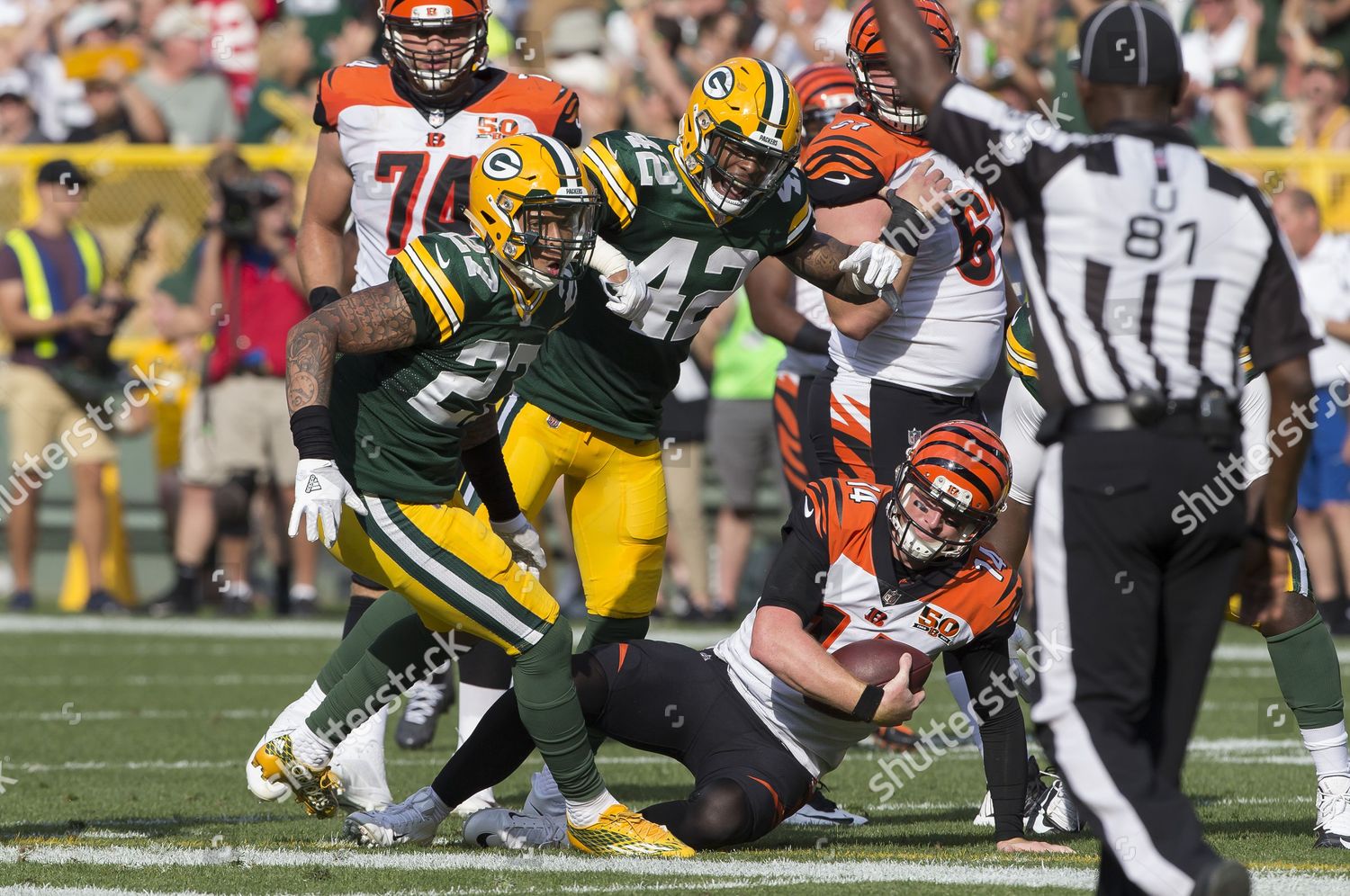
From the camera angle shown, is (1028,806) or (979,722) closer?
(979,722)

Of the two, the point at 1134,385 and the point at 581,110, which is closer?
the point at 1134,385

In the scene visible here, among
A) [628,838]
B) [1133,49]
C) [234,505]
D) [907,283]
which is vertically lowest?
[234,505]

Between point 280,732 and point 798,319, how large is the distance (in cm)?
256

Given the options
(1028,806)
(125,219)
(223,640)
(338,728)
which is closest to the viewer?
(338,728)

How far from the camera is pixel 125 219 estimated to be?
1475 centimetres

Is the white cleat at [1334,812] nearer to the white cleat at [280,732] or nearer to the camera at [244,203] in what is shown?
the white cleat at [280,732]

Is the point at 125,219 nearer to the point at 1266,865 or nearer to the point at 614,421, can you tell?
the point at 614,421

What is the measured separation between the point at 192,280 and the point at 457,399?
30.5 feet

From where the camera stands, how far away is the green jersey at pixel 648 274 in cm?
548

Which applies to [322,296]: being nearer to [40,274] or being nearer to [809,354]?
[809,354]

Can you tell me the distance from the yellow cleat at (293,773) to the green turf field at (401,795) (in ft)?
0.39

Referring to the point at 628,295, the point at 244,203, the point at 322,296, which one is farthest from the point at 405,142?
the point at 244,203

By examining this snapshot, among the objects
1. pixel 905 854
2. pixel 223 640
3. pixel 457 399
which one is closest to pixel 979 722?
pixel 905 854

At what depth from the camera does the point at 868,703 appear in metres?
4.70
